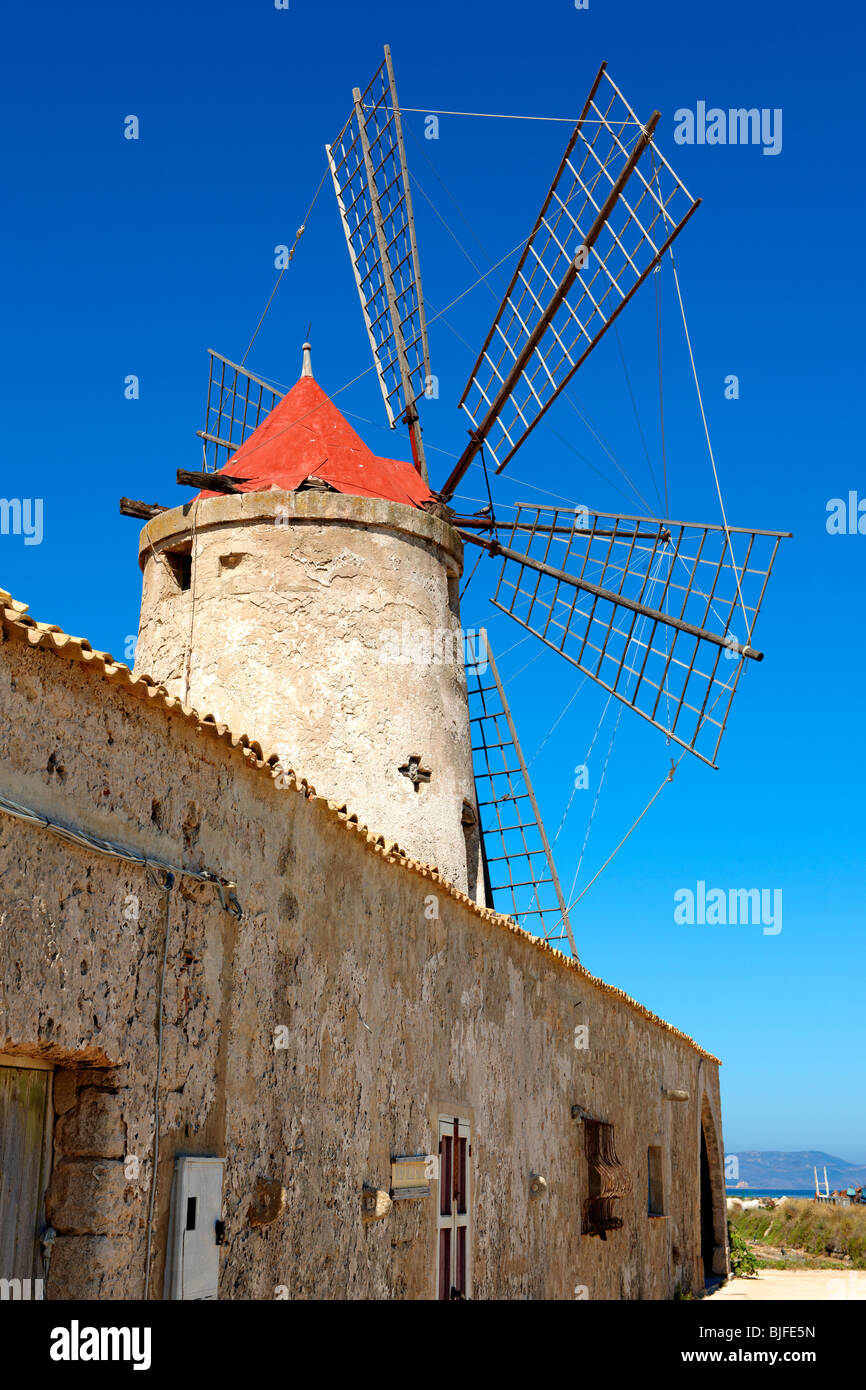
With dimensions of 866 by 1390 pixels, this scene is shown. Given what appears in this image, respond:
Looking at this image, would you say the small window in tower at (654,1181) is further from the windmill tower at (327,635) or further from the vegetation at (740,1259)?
the vegetation at (740,1259)

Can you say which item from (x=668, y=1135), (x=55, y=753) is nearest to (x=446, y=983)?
(x=55, y=753)

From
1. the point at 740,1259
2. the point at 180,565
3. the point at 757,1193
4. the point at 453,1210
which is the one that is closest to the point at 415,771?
the point at 180,565

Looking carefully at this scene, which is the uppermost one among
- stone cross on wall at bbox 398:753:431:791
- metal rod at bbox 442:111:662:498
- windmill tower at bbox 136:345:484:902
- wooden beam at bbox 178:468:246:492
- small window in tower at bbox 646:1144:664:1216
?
metal rod at bbox 442:111:662:498

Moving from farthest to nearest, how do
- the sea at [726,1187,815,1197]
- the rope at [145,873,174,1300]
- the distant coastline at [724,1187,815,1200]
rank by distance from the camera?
the sea at [726,1187,815,1197] < the distant coastline at [724,1187,815,1200] < the rope at [145,873,174,1300]

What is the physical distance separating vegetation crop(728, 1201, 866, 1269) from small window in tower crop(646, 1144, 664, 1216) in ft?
16.8

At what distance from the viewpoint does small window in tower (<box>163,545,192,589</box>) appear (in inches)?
370

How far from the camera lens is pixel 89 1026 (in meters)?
3.62

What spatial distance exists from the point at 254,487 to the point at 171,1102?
19.5ft

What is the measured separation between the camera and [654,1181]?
11.7 meters

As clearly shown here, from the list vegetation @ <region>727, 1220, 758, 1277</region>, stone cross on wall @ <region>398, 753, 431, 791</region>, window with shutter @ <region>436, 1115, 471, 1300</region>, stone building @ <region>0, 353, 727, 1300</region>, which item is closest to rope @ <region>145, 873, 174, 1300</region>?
stone building @ <region>0, 353, 727, 1300</region>

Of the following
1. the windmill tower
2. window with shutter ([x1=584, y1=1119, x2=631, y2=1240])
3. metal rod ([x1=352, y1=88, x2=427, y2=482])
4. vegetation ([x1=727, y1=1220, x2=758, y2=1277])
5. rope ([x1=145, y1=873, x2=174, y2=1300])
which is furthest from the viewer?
vegetation ([x1=727, y1=1220, x2=758, y2=1277])

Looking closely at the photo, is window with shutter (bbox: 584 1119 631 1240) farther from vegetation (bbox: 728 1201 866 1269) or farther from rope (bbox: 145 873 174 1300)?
Result: vegetation (bbox: 728 1201 866 1269)

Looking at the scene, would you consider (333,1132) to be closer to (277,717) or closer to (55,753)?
(55,753)
